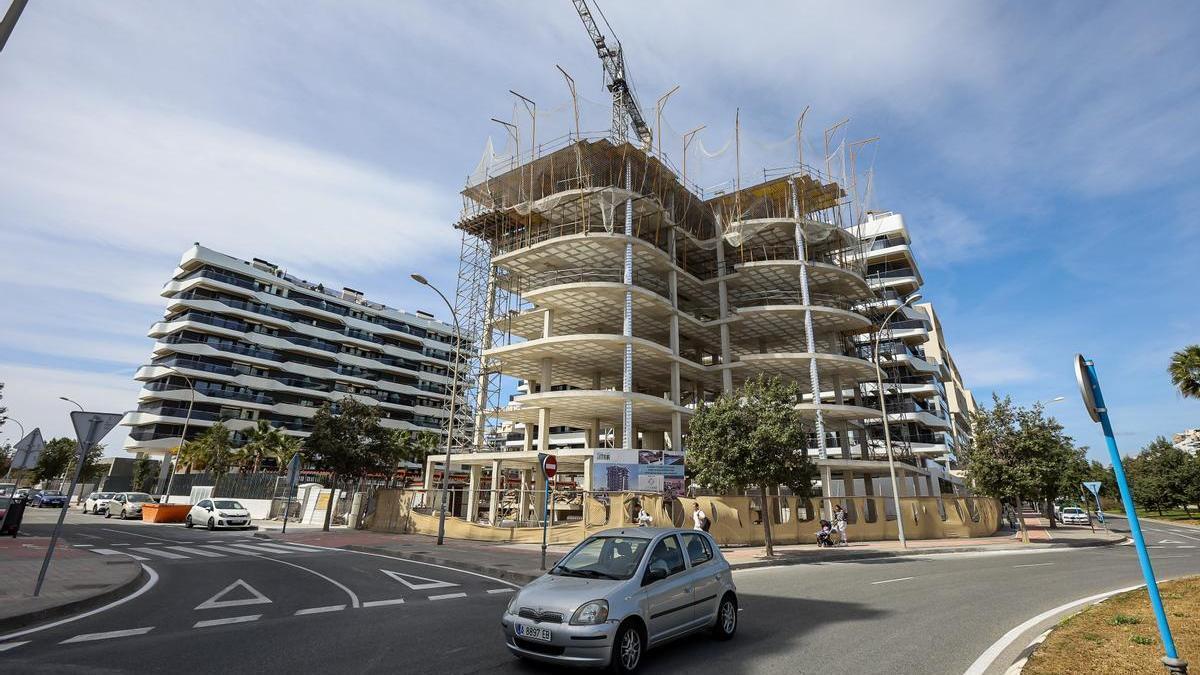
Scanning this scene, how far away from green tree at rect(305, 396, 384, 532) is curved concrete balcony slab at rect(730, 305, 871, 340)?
86.1 feet

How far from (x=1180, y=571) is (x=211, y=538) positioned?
104 feet

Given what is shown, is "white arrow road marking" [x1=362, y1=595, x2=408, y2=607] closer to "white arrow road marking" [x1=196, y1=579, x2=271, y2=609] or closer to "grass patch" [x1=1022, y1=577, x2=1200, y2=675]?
"white arrow road marking" [x1=196, y1=579, x2=271, y2=609]

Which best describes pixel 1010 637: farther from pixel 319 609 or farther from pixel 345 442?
pixel 345 442

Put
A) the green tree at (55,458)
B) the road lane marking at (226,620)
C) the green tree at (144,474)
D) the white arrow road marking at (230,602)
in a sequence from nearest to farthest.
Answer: the road lane marking at (226,620), the white arrow road marking at (230,602), the green tree at (144,474), the green tree at (55,458)

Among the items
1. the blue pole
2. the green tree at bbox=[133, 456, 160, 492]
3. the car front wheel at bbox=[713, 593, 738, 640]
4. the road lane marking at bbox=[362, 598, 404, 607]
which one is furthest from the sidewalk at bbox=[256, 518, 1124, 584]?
the green tree at bbox=[133, 456, 160, 492]

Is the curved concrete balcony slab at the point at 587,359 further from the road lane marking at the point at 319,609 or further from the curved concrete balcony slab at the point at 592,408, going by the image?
the road lane marking at the point at 319,609

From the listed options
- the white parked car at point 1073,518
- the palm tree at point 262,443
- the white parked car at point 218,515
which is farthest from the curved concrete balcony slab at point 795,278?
the palm tree at point 262,443

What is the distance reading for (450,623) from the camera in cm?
803

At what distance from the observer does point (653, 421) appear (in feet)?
140

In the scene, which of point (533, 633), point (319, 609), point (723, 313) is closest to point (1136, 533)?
point (533, 633)

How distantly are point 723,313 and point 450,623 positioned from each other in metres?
37.1

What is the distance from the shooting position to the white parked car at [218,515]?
1070 inches

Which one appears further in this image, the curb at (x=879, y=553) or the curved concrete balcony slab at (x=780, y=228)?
the curved concrete balcony slab at (x=780, y=228)

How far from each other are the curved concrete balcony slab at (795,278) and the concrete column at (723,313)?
3.46 ft
